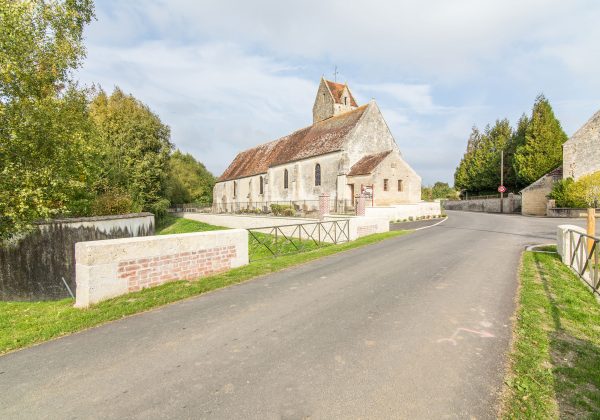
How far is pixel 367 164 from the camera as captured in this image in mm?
25766

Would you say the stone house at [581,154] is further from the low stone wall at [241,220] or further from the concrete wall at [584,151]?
the low stone wall at [241,220]

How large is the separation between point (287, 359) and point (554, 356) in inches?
A: 135

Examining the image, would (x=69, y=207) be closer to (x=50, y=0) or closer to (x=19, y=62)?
(x=19, y=62)

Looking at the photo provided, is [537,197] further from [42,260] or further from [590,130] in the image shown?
[42,260]

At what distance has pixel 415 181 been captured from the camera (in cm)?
2677

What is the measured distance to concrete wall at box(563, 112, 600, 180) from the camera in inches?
1053

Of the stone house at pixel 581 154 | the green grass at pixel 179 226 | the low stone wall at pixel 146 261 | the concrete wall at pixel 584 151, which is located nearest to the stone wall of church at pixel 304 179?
the green grass at pixel 179 226

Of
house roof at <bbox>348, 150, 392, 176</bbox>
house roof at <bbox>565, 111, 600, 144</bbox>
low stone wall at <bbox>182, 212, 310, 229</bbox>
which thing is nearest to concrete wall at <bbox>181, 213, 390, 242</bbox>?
low stone wall at <bbox>182, 212, 310, 229</bbox>

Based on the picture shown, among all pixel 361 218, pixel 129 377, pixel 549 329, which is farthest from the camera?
pixel 361 218

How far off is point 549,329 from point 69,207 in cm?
1636

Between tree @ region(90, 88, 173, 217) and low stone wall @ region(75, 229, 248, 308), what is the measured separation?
19.4m

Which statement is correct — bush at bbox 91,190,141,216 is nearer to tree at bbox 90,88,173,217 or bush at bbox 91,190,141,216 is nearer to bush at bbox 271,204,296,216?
tree at bbox 90,88,173,217

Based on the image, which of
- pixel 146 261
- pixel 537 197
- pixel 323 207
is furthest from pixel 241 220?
pixel 537 197

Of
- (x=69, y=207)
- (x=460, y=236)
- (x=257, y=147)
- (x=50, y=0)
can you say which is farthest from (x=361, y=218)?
(x=257, y=147)
